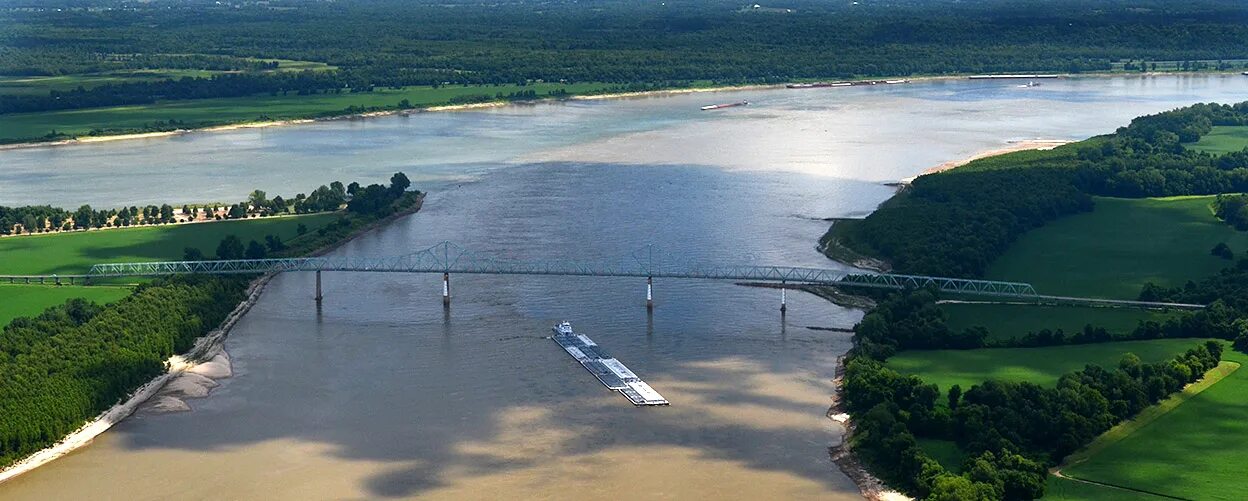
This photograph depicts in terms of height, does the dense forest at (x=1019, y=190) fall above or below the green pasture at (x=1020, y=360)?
above

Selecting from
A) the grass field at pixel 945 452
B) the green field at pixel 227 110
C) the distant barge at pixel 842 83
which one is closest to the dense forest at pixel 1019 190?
the grass field at pixel 945 452

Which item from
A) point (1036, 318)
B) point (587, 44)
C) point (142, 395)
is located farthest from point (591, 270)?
point (587, 44)

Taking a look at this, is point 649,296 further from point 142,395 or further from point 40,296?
point 40,296

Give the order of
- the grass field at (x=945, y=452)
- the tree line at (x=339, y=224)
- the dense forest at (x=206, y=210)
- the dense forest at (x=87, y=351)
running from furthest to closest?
the dense forest at (x=206, y=210) < the tree line at (x=339, y=224) < the dense forest at (x=87, y=351) < the grass field at (x=945, y=452)

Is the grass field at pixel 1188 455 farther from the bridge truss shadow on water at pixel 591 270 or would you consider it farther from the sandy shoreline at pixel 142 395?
the sandy shoreline at pixel 142 395

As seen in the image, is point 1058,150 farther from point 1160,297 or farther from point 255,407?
point 255,407

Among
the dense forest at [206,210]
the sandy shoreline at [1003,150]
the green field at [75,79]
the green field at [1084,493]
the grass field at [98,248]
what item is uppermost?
the green field at [75,79]
